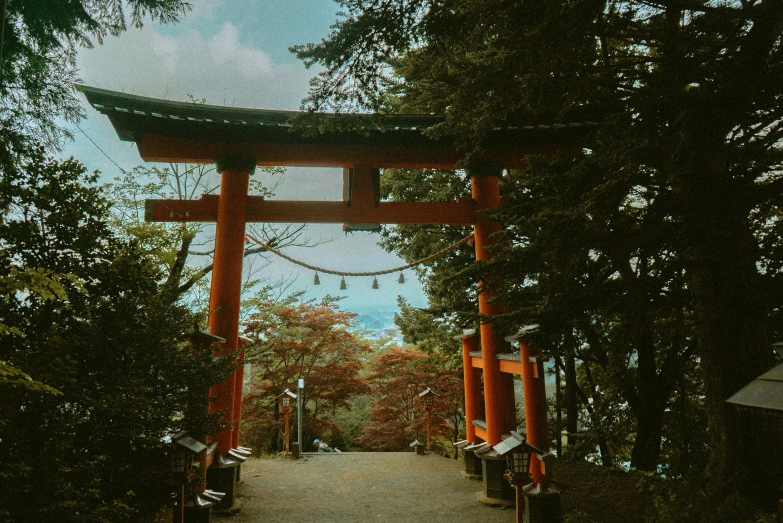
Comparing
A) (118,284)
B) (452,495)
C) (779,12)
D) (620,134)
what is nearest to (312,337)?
(452,495)

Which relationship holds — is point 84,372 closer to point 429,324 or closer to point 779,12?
point 779,12

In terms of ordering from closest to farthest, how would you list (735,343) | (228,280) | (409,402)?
(735,343)
(228,280)
(409,402)

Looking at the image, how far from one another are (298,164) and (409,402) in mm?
7538

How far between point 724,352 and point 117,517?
14.0ft

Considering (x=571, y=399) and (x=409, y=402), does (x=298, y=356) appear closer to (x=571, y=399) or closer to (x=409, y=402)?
(x=409, y=402)

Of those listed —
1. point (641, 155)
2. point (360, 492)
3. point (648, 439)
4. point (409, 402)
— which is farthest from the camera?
point (409, 402)

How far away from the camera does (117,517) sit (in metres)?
2.92

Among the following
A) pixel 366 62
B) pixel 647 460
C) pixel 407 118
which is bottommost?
pixel 647 460

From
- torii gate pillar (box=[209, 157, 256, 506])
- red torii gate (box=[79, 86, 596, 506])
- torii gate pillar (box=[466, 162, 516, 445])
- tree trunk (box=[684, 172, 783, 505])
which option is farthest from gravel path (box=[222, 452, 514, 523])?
tree trunk (box=[684, 172, 783, 505])

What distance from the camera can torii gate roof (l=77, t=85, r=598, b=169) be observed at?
17.5 ft

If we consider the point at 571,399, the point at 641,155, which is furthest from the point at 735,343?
the point at 571,399

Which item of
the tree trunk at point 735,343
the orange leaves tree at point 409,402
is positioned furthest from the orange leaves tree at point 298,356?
the tree trunk at point 735,343

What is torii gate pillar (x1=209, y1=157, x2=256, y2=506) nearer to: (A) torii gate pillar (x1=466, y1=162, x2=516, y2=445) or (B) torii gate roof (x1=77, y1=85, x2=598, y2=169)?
(B) torii gate roof (x1=77, y1=85, x2=598, y2=169)

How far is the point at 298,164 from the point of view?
6.07m
